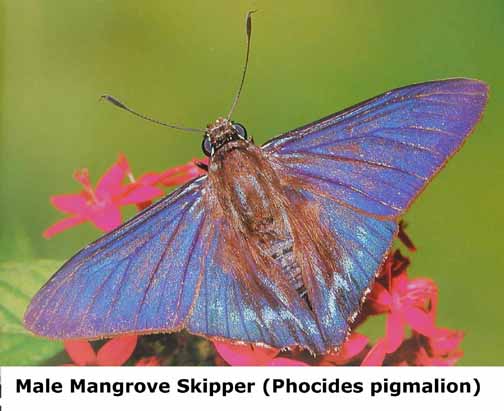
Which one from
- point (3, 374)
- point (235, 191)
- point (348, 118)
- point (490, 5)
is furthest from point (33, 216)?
point (490, 5)

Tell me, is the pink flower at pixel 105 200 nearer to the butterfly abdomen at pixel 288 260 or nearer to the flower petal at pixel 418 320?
the butterfly abdomen at pixel 288 260

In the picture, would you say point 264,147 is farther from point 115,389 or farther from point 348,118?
point 115,389

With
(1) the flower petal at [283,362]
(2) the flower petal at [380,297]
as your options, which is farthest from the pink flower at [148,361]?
(2) the flower petal at [380,297]

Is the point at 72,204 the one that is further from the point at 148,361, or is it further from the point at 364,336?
the point at 364,336

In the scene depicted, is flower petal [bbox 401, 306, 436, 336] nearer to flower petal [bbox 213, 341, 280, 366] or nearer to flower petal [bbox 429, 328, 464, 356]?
flower petal [bbox 429, 328, 464, 356]

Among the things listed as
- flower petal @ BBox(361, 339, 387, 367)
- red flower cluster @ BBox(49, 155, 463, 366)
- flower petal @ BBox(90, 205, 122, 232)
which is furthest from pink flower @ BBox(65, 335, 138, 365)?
flower petal @ BBox(361, 339, 387, 367)

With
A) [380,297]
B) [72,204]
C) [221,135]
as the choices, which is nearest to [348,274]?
[380,297]
